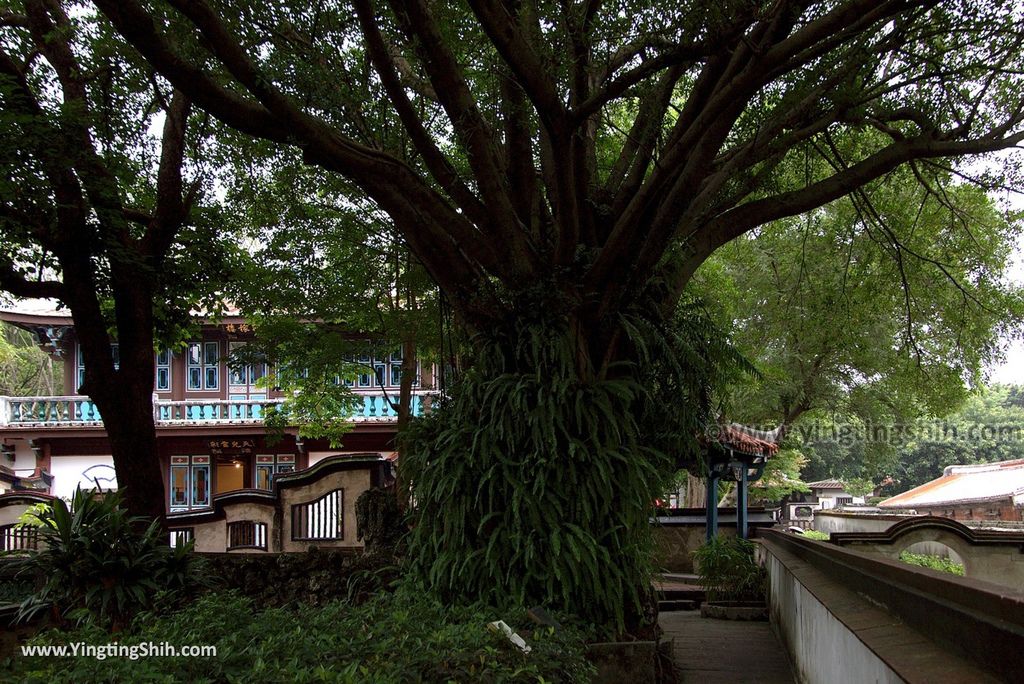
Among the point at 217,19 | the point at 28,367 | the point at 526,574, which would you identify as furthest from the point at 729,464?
the point at 28,367

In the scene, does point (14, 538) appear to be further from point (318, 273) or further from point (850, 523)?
point (850, 523)

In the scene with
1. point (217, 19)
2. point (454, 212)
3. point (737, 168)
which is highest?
point (217, 19)

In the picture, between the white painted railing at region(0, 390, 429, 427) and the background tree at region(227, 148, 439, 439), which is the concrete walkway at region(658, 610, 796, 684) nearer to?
the background tree at region(227, 148, 439, 439)

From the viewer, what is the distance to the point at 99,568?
7.45 metres

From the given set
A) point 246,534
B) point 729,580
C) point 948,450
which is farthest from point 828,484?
point 246,534

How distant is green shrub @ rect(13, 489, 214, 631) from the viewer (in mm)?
7319

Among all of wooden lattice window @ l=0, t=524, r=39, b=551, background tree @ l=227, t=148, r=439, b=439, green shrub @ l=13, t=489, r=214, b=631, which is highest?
background tree @ l=227, t=148, r=439, b=439

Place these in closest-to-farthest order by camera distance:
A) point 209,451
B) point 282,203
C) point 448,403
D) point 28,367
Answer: point 448,403
point 282,203
point 209,451
point 28,367

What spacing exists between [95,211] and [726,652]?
8.61 meters

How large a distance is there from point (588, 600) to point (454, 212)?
345cm

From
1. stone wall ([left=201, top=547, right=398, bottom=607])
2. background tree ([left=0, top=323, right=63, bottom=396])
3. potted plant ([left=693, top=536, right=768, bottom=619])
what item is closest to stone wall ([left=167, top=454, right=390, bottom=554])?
stone wall ([left=201, top=547, right=398, bottom=607])

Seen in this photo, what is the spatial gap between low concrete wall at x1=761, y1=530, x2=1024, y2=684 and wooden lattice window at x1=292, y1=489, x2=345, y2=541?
8.19 m

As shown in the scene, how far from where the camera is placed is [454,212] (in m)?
7.44

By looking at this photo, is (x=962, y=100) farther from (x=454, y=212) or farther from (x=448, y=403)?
(x=448, y=403)
